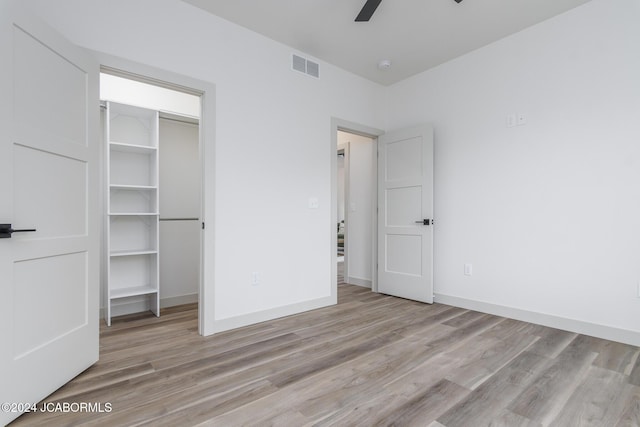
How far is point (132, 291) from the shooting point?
317 cm

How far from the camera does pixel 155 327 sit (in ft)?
9.61

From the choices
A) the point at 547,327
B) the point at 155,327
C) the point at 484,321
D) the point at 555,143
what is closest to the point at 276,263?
the point at 155,327

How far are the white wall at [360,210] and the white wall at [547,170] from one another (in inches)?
41.4

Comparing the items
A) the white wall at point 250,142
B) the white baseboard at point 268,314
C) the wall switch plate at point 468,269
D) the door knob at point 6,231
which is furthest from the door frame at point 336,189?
the door knob at point 6,231

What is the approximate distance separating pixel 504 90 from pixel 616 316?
7.47ft

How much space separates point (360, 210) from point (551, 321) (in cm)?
260

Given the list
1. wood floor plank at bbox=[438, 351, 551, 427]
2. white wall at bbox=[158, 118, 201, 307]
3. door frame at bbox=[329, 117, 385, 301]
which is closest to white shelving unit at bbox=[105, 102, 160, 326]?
white wall at bbox=[158, 118, 201, 307]

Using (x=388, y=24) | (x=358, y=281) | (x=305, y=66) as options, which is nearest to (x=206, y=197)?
(x=305, y=66)

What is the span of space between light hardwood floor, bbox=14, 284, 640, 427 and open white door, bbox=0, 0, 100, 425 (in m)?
0.24

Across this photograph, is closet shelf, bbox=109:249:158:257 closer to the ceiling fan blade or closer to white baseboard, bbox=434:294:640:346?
the ceiling fan blade

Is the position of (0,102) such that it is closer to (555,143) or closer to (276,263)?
(276,263)

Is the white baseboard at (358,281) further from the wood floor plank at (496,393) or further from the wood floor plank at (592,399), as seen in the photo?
the wood floor plank at (592,399)

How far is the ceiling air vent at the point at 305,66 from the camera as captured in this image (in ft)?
11.2

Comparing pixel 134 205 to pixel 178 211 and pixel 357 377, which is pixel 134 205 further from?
pixel 357 377
